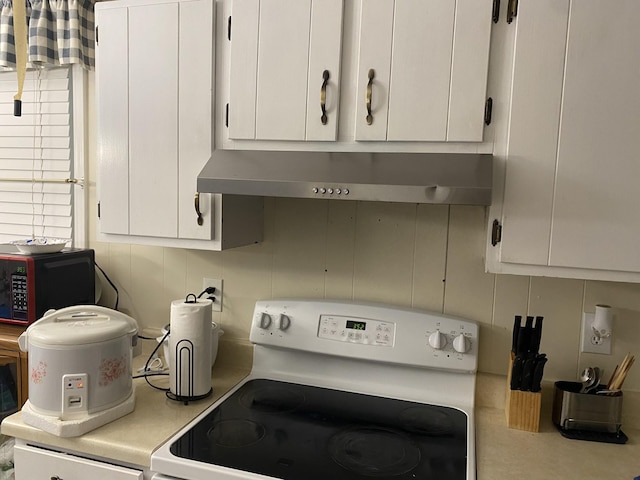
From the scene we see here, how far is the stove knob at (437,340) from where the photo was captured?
5.12ft

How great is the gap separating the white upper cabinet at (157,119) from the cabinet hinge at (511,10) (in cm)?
82

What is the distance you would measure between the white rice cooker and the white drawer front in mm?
83

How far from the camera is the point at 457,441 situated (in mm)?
1371

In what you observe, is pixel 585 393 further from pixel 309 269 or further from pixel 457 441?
pixel 309 269

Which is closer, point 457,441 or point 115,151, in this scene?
point 457,441

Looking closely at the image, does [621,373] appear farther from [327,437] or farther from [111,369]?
[111,369]

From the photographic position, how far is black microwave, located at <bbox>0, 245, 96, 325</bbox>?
179 cm

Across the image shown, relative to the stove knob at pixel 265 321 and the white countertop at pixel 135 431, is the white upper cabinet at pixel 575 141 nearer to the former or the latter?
the stove knob at pixel 265 321

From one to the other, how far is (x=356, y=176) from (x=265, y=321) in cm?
70

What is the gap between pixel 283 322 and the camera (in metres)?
1.73

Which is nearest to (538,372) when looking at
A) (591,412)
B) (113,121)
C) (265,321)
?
(591,412)

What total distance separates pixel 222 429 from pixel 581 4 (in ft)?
4.63

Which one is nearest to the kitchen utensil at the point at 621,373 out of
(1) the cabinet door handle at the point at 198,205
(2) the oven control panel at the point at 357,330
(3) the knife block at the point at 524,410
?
(3) the knife block at the point at 524,410

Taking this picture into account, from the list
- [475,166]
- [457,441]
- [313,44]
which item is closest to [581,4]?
[475,166]
